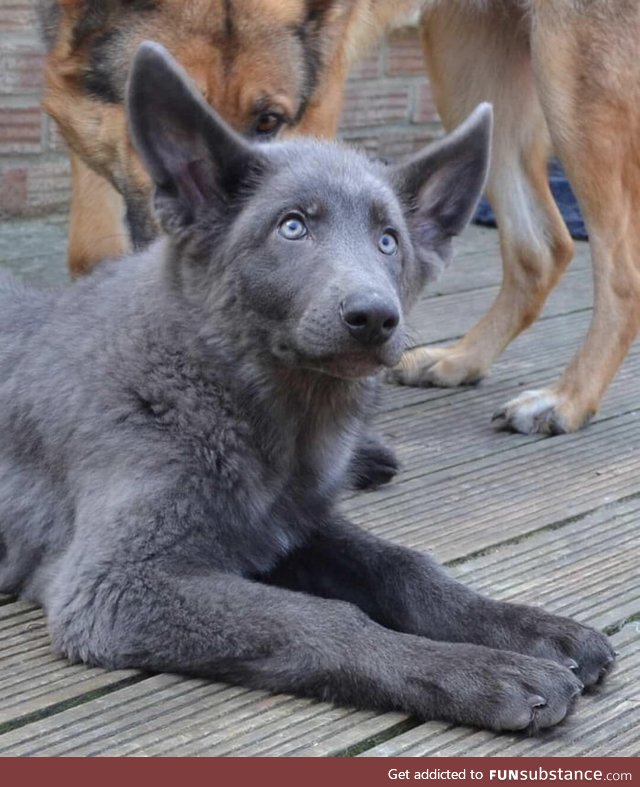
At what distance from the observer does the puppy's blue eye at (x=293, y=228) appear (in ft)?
7.70

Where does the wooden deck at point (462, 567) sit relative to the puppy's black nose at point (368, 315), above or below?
below

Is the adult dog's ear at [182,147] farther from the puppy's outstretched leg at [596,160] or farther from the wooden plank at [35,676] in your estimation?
the puppy's outstretched leg at [596,160]

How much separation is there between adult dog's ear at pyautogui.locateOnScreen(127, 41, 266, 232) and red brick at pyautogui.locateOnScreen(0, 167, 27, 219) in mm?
3324

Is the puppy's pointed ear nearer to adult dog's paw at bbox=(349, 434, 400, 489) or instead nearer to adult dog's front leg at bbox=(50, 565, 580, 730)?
adult dog's paw at bbox=(349, 434, 400, 489)

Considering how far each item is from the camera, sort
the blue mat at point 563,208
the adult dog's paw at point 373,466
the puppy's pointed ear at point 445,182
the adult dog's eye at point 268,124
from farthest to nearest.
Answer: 1. the blue mat at point 563,208
2. the adult dog's eye at point 268,124
3. the adult dog's paw at point 373,466
4. the puppy's pointed ear at point 445,182

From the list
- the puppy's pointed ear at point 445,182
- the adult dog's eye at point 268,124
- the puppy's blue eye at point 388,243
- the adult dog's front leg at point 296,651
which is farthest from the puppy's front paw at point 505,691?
the adult dog's eye at point 268,124

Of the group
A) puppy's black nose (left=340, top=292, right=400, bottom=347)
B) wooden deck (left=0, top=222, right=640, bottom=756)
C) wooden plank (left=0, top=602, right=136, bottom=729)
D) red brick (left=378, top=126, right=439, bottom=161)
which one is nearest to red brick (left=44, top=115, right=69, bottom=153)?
wooden deck (left=0, top=222, right=640, bottom=756)

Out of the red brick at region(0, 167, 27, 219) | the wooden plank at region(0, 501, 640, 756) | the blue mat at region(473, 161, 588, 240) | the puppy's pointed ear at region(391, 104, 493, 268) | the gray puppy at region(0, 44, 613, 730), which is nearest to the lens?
the wooden plank at region(0, 501, 640, 756)

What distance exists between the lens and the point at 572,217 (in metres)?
6.07

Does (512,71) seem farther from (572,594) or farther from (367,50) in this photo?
(572,594)

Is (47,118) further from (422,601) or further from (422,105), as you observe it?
(422,601)

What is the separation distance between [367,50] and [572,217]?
82.4 inches

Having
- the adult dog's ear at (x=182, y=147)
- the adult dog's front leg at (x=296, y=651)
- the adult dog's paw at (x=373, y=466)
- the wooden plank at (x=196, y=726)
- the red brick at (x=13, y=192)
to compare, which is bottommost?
the red brick at (x=13, y=192)

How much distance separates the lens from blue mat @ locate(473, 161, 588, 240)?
6070 mm
